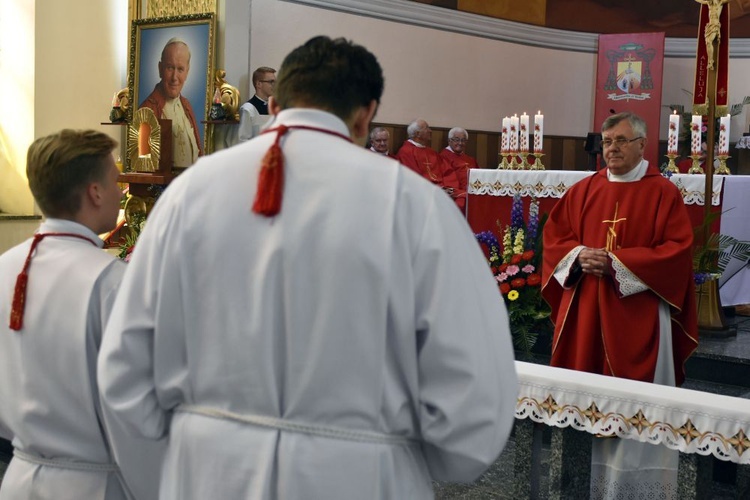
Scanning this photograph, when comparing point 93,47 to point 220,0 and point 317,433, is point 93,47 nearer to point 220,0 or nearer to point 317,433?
point 220,0

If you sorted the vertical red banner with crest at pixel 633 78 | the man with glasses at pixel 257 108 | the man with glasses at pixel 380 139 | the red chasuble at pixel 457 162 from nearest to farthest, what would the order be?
the man with glasses at pixel 257 108, the man with glasses at pixel 380 139, the red chasuble at pixel 457 162, the vertical red banner with crest at pixel 633 78

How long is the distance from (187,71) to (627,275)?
4.84 metres

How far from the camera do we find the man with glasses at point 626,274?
13.1 feet

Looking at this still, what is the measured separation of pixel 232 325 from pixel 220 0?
633 cm

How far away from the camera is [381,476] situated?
156 centimetres

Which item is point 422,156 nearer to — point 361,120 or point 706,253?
point 706,253

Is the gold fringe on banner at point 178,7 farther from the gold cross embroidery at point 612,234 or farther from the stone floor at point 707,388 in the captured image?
the gold cross embroidery at point 612,234

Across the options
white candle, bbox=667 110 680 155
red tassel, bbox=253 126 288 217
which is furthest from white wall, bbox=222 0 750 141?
red tassel, bbox=253 126 288 217

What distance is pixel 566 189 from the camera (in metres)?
6.89

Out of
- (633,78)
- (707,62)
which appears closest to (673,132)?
(707,62)

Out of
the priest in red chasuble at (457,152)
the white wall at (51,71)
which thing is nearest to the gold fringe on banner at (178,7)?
the white wall at (51,71)

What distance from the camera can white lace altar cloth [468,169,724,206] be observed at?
627cm

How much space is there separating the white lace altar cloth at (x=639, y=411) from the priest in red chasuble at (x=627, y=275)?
79cm

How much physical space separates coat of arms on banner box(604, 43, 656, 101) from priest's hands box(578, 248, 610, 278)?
8.65 meters
